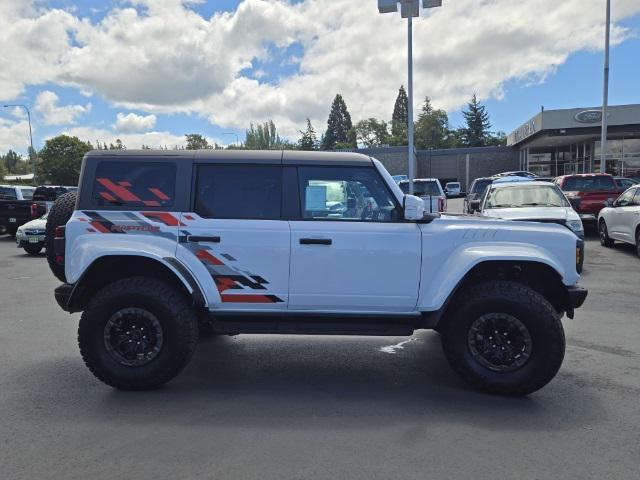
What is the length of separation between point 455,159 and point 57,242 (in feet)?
171

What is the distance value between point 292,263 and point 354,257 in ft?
1.75

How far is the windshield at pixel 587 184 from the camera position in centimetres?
1566

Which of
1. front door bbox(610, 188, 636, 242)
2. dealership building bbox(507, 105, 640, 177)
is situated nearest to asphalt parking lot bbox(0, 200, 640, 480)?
front door bbox(610, 188, 636, 242)

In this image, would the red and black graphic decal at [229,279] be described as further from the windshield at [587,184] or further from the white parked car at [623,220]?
the windshield at [587,184]

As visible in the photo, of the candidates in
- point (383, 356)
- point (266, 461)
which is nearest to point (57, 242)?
point (266, 461)

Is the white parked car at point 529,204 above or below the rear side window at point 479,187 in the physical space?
below

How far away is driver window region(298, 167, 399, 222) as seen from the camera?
4633mm

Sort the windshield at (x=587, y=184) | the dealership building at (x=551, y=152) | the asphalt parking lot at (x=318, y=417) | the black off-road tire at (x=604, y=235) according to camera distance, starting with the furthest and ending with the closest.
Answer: the dealership building at (x=551, y=152), the windshield at (x=587, y=184), the black off-road tire at (x=604, y=235), the asphalt parking lot at (x=318, y=417)

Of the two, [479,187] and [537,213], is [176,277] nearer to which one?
[537,213]

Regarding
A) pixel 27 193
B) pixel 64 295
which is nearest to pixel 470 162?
pixel 27 193

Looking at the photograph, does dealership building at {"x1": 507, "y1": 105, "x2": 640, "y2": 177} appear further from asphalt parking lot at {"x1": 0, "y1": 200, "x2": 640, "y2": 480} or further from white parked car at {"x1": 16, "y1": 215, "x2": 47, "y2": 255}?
asphalt parking lot at {"x1": 0, "y1": 200, "x2": 640, "y2": 480}

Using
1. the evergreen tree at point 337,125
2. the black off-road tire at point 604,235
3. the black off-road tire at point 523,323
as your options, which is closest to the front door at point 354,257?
the black off-road tire at point 523,323

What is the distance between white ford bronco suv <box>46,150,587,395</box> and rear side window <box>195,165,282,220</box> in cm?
1

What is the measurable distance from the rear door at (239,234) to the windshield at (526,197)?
784 centimetres
